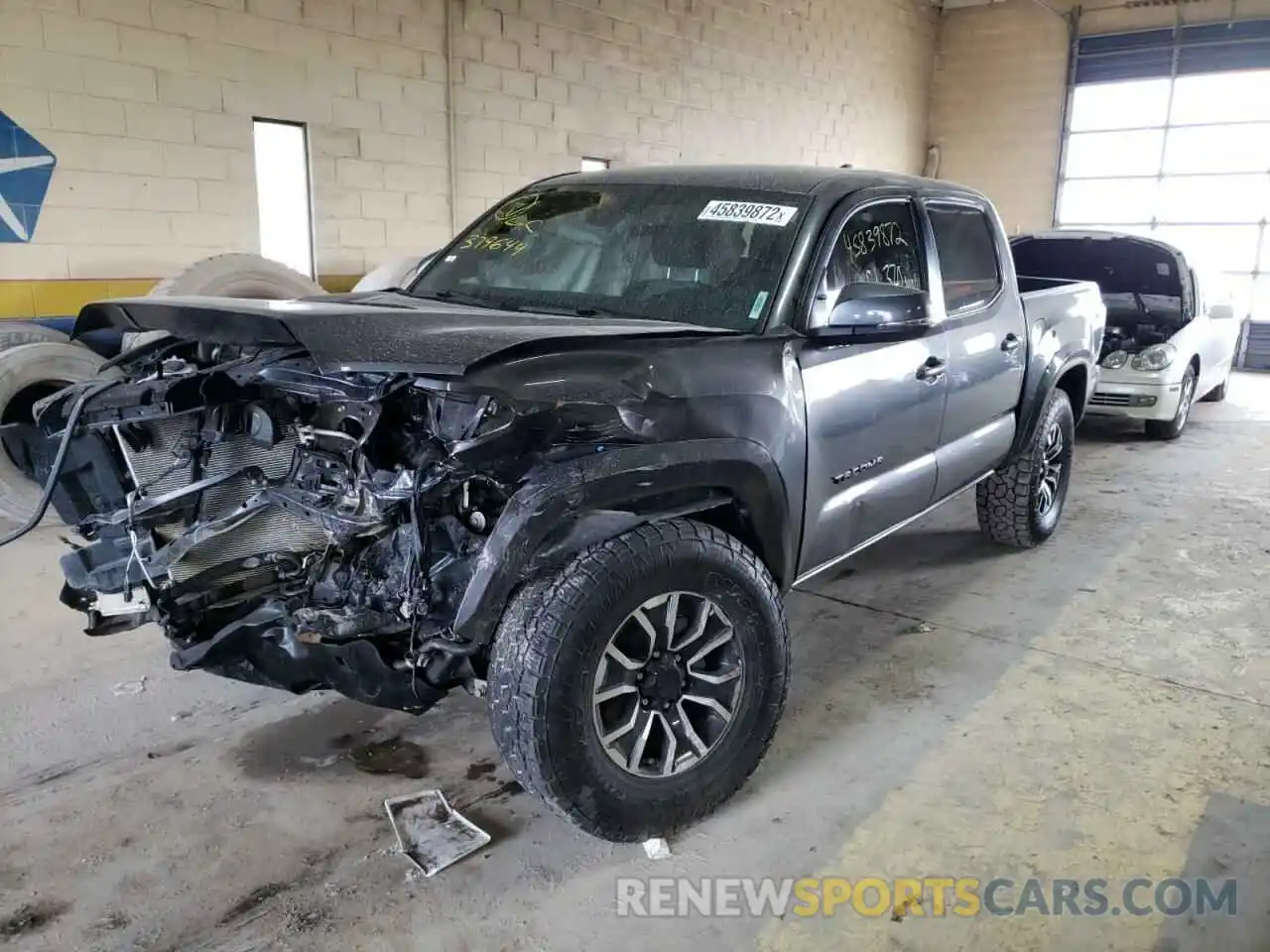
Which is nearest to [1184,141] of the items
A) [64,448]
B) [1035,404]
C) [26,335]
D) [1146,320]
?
[1146,320]

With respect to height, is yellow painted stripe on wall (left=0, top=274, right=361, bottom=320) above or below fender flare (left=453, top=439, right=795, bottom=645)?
above

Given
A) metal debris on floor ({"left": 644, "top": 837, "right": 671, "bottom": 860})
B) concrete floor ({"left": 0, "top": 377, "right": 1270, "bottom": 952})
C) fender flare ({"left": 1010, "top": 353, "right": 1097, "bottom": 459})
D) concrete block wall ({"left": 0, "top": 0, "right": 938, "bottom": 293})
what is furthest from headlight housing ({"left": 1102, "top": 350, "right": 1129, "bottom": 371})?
metal debris on floor ({"left": 644, "top": 837, "right": 671, "bottom": 860})

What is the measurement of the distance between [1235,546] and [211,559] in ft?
16.7

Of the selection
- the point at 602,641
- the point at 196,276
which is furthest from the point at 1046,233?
the point at 602,641

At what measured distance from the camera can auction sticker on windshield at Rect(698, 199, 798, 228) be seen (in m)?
→ 2.99

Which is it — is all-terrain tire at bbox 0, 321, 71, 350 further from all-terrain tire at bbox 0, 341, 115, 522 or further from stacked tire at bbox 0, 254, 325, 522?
all-terrain tire at bbox 0, 341, 115, 522

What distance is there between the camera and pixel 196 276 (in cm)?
547

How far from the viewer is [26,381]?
197 inches

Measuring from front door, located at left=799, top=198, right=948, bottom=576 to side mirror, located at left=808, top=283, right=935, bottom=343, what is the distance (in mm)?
54

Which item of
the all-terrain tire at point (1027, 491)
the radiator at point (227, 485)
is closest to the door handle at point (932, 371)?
the all-terrain tire at point (1027, 491)

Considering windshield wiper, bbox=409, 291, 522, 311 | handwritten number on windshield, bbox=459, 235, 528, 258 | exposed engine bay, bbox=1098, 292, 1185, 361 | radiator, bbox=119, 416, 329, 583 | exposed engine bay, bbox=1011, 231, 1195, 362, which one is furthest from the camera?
exposed engine bay, bbox=1011, 231, 1195, 362

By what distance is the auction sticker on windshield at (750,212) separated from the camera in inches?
118

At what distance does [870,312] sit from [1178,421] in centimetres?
650

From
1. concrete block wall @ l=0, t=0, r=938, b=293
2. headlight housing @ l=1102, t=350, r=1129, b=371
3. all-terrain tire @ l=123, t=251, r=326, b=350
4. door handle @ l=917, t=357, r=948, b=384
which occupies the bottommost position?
headlight housing @ l=1102, t=350, r=1129, b=371
